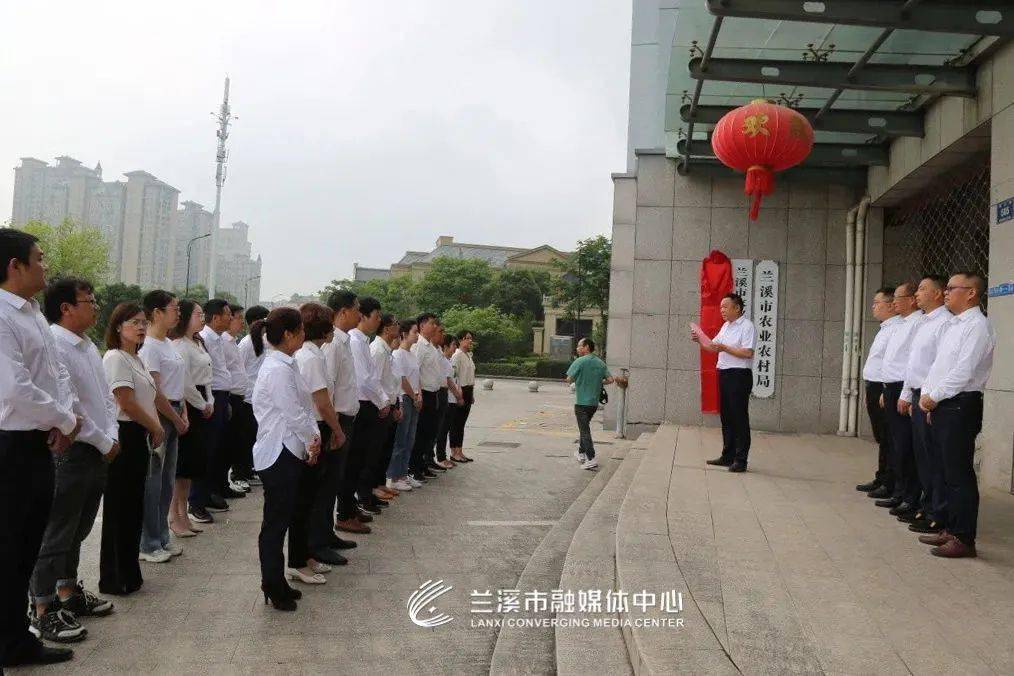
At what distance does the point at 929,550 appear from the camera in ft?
13.2

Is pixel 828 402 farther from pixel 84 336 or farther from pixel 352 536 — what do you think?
pixel 84 336

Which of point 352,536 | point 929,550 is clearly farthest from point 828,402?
point 352,536

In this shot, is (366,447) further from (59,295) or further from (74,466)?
(59,295)

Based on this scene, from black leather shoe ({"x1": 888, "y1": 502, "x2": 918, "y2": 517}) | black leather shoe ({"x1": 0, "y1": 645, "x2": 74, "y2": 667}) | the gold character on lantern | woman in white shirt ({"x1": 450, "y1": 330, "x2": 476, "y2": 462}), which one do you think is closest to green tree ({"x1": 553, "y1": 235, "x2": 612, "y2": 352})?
woman in white shirt ({"x1": 450, "y1": 330, "x2": 476, "y2": 462})

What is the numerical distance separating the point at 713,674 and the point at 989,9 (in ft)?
17.2

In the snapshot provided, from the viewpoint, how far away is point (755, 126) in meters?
6.10

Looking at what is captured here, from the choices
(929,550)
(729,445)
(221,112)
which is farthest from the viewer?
(221,112)

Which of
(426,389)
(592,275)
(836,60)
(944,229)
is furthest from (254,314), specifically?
(592,275)

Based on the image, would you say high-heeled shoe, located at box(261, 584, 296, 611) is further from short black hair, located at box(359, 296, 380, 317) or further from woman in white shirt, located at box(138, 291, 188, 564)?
short black hair, located at box(359, 296, 380, 317)

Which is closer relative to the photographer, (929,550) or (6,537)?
(6,537)

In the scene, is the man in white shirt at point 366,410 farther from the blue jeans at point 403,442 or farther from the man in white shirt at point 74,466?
the man in white shirt at point 74,466

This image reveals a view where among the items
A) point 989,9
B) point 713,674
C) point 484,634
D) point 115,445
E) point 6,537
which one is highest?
point 989,9

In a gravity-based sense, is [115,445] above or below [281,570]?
above

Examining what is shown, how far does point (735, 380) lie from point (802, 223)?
14.2ft
